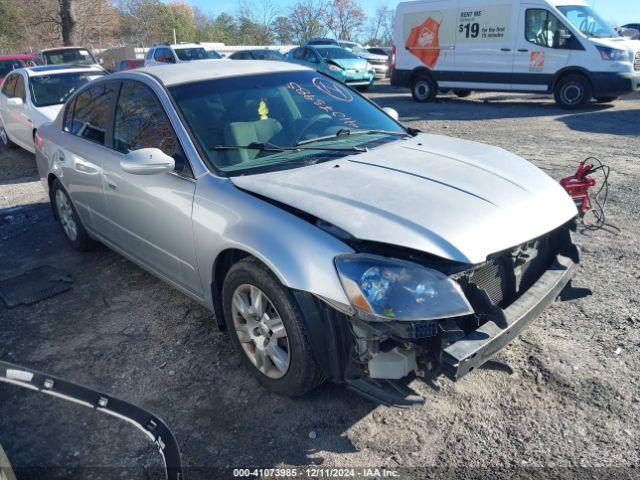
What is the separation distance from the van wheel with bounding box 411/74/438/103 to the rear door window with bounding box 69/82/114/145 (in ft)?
37.6

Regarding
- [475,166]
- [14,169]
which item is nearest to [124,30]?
[14,169]

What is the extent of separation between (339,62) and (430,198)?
15969 millimetres

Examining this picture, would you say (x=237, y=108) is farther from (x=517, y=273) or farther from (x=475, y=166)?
(x=517, y=273)

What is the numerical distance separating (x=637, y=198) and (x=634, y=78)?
7.01 metres

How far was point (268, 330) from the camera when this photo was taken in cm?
280

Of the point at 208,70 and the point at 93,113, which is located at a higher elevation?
the point at 208,70

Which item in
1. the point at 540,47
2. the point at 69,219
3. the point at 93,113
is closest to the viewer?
the point at 93,113

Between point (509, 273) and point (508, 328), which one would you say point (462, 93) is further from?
point (508, 328)

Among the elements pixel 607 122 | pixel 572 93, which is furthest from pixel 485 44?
pixel 607 122

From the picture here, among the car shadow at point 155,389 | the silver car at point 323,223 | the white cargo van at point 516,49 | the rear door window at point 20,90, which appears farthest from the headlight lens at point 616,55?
the rear door window at point 20,90

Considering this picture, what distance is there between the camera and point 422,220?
247 centimetres

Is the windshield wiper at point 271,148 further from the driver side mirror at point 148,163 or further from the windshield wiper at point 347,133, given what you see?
the driver side mirror at point 148,163

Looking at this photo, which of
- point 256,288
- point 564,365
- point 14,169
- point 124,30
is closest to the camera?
point 256,288

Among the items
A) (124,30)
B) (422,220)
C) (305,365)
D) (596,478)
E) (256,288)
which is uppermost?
(124,30)
